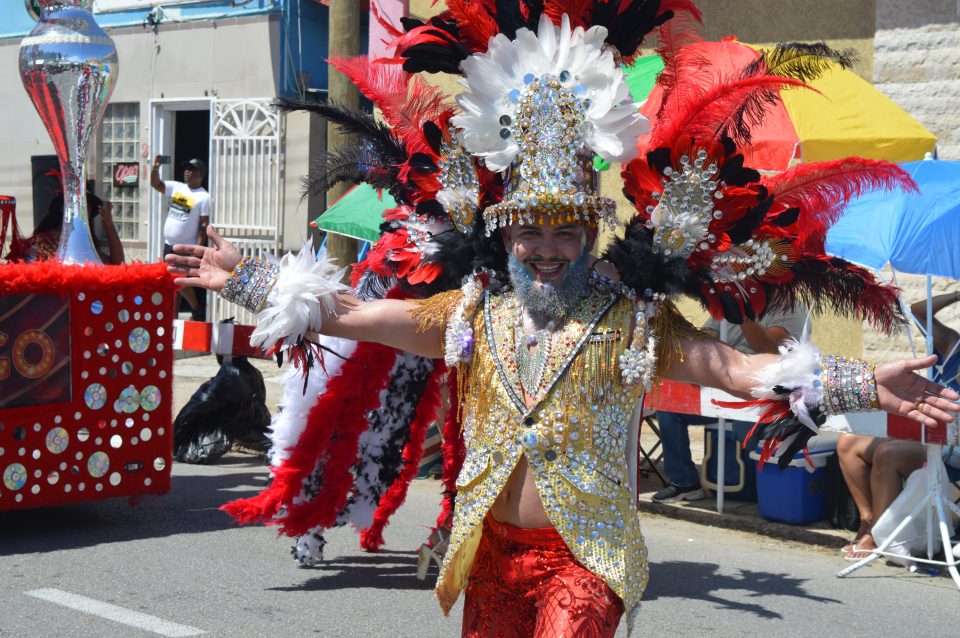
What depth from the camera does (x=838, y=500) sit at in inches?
281

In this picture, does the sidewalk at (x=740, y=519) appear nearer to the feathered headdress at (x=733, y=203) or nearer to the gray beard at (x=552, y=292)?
the feathered headdress at (x=733, y=203)

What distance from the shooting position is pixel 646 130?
11.7 feet

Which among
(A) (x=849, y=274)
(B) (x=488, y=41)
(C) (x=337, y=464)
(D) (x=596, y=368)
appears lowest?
(C) (x=337, y=464)

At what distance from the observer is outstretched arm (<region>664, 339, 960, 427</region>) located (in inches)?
124

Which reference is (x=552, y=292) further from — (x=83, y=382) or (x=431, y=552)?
(x=83, y=382)

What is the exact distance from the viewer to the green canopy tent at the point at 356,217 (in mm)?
8391

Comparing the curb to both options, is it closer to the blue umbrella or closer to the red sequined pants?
the blue umbrella

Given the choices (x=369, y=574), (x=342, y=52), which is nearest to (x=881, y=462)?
(x=369, y=574)

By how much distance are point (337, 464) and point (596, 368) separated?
2.83 metres

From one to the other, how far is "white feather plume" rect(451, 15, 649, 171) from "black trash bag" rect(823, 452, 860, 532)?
4.03m

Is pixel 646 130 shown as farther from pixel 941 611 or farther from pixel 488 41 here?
pixel 941 611

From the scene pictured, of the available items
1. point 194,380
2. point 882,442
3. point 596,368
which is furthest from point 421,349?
point 194,380

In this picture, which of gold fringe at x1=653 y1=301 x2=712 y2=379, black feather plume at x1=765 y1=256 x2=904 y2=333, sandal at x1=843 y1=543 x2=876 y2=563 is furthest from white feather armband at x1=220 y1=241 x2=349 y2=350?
sandal at x1=843 y1=543 x2=876 y2=563

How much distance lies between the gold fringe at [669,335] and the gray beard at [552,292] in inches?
9.0
